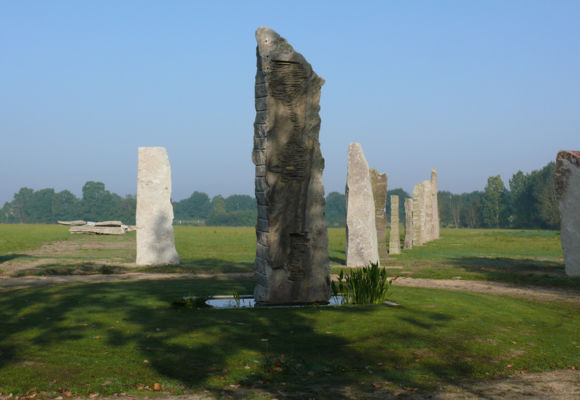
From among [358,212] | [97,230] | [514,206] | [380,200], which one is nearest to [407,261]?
[380,200]

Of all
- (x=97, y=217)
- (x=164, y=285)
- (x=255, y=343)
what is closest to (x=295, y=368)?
(x=255, y=343)

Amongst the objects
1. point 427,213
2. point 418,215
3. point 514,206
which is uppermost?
point 514,206

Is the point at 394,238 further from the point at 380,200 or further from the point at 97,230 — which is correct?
the point at 97,230

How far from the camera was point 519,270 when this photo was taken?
62.8 feet

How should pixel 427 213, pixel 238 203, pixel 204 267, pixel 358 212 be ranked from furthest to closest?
pixel 238 203 → pixel 427 213 → pixel 358 212 → pixel 204 267

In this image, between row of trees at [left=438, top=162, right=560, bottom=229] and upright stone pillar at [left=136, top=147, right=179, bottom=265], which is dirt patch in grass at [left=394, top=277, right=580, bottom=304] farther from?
row of trees at [left=438, top=162, right=560, bottom=229]

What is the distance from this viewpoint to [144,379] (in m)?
6.93

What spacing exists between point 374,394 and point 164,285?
8.11 m

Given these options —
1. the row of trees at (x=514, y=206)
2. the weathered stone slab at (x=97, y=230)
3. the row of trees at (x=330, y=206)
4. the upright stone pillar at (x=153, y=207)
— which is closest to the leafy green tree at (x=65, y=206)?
the row of trees at (x=330, y=206)

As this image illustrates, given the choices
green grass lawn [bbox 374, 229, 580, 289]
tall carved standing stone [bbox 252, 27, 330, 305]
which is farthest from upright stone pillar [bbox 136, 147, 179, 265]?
tall carved standing stone [bbox 252, 27, 330, 305]

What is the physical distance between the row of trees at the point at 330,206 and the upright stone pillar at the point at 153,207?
50.1 metres

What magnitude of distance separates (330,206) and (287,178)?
9800 cm

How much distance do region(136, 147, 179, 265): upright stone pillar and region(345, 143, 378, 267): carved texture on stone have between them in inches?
215

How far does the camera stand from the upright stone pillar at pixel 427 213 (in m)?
35.2
